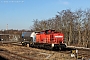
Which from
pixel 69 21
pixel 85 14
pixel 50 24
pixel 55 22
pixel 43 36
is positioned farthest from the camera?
pixel 50 24

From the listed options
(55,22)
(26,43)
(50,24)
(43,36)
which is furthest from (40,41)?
(50,24)

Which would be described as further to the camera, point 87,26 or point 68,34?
point 68,34

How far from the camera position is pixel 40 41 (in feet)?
104

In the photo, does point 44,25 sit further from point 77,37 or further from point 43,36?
point 43,36

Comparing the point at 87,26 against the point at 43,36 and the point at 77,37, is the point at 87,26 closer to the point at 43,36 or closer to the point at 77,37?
the point at 77,37

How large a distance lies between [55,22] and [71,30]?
337 inches

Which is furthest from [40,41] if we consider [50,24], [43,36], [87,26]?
[50,24]

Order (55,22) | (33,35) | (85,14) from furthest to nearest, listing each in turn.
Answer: (55,22) → (85,14) → (33,35)

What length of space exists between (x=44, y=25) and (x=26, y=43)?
21.2m

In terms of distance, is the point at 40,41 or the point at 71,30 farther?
the point at 71,30

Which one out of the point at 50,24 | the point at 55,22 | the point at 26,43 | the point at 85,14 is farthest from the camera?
the point at 50,24

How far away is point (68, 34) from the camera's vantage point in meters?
46.8

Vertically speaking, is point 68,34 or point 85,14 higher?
point 85,14

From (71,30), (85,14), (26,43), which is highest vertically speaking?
(85,14)
